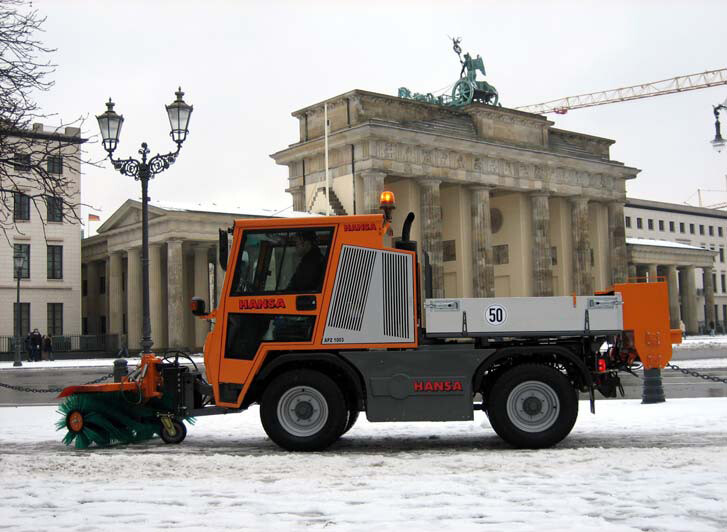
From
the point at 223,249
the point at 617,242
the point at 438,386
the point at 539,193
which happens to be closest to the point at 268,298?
the point at 223,249

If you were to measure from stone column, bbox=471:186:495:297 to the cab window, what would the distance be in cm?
4793

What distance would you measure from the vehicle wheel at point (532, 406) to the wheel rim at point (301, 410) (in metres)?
1.96

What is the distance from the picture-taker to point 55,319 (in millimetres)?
53281

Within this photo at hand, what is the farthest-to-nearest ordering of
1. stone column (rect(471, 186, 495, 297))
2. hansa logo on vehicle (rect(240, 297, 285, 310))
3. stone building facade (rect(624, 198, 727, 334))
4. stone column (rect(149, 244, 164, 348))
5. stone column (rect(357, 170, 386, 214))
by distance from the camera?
stone building facade (rect(624, 198, 727, 334))
stone column (rect(471, 186, 495, 297))
stone column (rect(357, 170, 386, 214))
stone column (rect(149, 244, 164, 348))
hansa logo on vehicle (rect(240, 297, 285, 310))

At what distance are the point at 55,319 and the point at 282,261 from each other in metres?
47.1

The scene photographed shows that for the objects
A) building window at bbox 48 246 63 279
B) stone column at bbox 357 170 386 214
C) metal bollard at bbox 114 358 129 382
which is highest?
stone column at bbox 357 170 386 214

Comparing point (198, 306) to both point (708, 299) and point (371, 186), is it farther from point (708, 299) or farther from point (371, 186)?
point (708, 299)

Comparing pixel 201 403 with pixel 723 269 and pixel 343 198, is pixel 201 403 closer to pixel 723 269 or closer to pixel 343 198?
pixel 343 198

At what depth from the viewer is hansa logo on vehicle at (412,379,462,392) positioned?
969 centimetres

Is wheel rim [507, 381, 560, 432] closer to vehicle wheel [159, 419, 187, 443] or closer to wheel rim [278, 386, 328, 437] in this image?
wheel rim [278, 386, 328, 437]

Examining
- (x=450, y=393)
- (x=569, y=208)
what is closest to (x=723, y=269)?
(x=569, y=208)

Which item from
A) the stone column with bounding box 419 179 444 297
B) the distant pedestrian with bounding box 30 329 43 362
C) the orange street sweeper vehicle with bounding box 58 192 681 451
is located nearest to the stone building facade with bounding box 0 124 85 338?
the distant pedestrian with bounding box 30 329 43 362

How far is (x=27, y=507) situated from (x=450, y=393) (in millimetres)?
4712

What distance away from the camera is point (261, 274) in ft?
32.8
